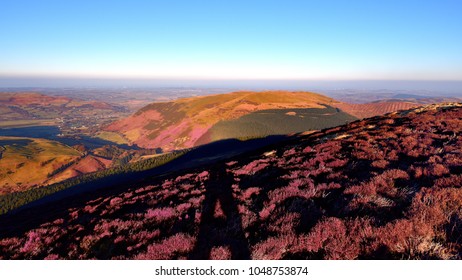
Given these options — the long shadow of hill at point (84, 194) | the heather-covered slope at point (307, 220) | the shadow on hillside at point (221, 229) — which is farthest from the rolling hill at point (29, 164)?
the shadow on hillside at point (221, 229)

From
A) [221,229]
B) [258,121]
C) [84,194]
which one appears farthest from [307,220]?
[258,121]

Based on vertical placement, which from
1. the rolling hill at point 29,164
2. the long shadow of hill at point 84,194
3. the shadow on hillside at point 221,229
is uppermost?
the shadow on hillside at point 221,229

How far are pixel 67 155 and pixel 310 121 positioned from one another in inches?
7226

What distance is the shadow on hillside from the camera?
6.62 metres

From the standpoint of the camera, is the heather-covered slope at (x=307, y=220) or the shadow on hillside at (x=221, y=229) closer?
the heather-covered slope at (x=307, y=220)

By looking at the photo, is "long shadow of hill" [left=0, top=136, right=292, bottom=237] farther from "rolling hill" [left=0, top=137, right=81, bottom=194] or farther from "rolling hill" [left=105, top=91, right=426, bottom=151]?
"rolling hill" [left=0, top=137, right=81, bottom=194]

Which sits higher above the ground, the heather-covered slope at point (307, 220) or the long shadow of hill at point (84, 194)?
the heather-covered slope at point (307, 220)

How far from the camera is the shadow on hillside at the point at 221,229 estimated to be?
6.62 metres

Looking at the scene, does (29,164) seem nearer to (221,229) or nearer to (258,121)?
(258,121)

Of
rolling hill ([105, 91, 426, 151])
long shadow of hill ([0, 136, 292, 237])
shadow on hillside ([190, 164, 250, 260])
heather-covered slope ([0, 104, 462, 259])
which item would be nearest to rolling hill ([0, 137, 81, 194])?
rolling hill ([105, 91, 426, 151])

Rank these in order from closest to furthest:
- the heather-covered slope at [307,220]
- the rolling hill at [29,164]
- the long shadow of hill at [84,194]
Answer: the heather-covered slope at [307,220], the long shadow of hill at [84,194], the rolling hill at [29,164]

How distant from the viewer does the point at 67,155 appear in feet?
556

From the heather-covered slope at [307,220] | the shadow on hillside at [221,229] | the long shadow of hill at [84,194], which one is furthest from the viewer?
the long shadow of hill at [84,194]

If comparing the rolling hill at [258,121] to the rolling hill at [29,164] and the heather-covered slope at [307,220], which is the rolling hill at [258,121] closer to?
the rolling hill at [29,164]
